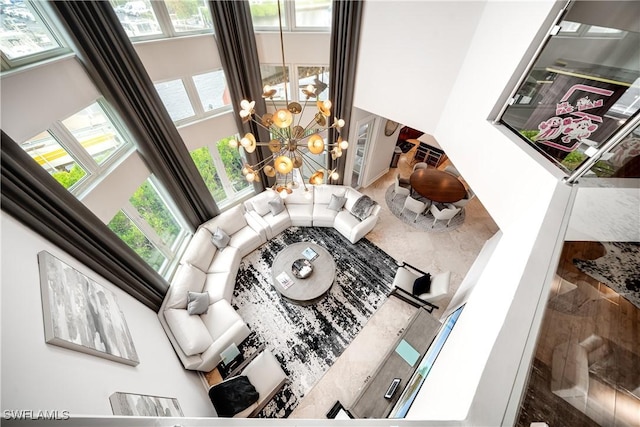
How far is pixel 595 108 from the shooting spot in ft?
7.15

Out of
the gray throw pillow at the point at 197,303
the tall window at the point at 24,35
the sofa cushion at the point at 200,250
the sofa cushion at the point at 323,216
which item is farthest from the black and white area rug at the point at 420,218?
the tall window at the point at 24,35

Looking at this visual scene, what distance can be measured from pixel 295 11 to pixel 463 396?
5419mm

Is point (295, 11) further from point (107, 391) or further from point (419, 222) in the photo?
point (107, 391)

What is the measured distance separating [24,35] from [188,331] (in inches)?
152

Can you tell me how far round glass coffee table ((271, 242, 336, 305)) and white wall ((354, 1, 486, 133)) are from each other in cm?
314

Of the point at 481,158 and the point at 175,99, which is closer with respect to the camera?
the point at 481,158

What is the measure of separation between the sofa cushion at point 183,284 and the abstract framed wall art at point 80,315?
1130mm

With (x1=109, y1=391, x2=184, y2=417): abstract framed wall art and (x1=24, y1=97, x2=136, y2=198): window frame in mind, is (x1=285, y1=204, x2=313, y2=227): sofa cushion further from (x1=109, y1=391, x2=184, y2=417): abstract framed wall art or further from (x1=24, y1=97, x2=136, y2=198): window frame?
(x1=109, y1=391, x2=184, y2=417): abstract framed wall art

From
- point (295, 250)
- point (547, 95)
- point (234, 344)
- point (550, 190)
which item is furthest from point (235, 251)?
point (547, 95)

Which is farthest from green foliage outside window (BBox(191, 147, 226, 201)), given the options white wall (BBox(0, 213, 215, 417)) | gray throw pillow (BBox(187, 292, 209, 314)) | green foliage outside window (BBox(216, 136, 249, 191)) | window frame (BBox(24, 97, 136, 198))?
white wall (BBox(0, 213, 215, 417))

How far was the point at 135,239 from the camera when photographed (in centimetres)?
388

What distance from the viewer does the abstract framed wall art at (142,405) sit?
1944 mm

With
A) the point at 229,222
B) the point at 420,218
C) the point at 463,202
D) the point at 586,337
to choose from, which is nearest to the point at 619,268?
the point at 586,337

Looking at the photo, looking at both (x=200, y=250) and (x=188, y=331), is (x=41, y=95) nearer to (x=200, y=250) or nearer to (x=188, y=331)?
(x=200, y=250)
